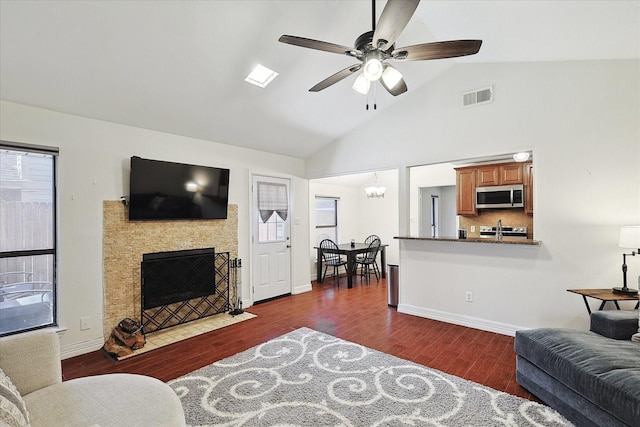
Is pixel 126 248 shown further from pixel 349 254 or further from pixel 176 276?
pixel 349 254

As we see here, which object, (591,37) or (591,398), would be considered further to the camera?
(591,37)

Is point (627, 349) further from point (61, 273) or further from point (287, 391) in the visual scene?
point (61, 273)

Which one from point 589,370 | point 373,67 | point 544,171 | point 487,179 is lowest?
point 589,370

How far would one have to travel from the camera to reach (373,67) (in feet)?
7.21

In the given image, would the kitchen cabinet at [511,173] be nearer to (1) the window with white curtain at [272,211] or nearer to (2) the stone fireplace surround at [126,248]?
(1) the window with white curtain at [272,211]

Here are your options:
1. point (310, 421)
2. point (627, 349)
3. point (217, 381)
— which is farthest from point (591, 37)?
point (217, 381)

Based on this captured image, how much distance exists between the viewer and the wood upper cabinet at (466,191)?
5910 mm

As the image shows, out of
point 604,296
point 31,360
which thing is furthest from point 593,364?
point 31,360

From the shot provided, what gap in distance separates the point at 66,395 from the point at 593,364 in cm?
299

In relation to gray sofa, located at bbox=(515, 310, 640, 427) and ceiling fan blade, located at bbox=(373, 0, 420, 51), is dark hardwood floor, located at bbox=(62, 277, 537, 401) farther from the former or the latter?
ceiling fan blade, located at bbox=(373, 0, 420, 51)

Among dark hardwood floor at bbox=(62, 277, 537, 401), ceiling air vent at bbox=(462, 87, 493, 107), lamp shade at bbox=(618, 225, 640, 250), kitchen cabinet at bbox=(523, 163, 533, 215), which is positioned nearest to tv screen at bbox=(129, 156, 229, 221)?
dark hardwood floor at bbox=(62, 277, 537, 401)

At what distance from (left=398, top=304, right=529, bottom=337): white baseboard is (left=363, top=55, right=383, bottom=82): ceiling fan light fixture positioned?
319 cm

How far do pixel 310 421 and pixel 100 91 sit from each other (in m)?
3.41

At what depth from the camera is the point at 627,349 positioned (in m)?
2.06
